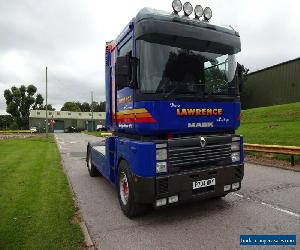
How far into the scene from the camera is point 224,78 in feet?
20.8

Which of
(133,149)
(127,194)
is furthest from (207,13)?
(127,194)

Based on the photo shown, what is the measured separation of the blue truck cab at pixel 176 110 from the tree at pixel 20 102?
8298 cm

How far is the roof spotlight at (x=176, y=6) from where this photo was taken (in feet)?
19.8

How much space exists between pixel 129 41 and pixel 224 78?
78.1 inches

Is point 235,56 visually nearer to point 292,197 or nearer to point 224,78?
point 224,78

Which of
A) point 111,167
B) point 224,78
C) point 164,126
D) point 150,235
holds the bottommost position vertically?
point 150,235

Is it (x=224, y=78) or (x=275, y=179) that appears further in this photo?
(x=275, y=179)

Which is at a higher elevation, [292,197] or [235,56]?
[235,56]

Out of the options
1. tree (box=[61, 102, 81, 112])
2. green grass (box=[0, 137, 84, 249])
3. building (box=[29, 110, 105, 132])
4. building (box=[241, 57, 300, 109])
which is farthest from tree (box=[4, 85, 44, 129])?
green grass (box=[0, 137, 84, 249])

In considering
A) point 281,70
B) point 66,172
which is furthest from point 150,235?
point 281,70

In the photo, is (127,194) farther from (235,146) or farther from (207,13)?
(207,13)

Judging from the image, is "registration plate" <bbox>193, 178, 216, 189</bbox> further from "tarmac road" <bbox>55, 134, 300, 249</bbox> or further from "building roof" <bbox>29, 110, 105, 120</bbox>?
"building roof" <bbox>29, 110, 105, 120</bbox>

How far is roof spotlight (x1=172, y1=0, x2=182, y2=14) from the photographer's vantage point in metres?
6.02

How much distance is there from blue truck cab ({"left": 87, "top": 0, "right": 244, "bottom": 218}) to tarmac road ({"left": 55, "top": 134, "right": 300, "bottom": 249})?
16.7 inches
